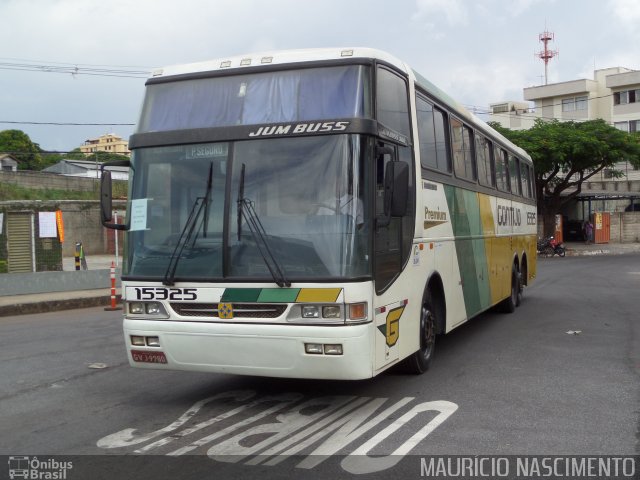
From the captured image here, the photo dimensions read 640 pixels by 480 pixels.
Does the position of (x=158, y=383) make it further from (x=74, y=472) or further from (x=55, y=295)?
(x=55, y=295)

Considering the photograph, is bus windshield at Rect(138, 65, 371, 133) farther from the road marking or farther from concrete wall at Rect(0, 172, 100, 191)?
concrete wall at Rect(0, 172, 100, 191)

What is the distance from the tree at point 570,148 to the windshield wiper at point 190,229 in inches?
1243

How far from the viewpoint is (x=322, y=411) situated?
6473 millimetres

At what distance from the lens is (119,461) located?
5.14 metres

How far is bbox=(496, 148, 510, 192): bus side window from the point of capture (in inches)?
489

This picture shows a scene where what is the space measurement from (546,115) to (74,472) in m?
60.8

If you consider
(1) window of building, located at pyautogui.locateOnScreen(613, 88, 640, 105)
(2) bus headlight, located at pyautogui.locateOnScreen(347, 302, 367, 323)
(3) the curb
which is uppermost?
(1) window of building, located at pyautogui.locateOnScreen(613, 88, 640, 105)

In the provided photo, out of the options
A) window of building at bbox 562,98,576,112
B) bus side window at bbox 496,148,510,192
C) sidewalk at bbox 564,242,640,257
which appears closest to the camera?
bus side window at bbox 496,148,510,192

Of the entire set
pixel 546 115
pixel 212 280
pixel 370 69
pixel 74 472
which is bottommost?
pixel 74 472

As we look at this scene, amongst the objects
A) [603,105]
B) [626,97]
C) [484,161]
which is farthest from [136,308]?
[603,105]

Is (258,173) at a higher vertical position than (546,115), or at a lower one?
lower

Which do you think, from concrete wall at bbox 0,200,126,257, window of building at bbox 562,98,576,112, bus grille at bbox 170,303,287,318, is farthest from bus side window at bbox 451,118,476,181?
window of building at bbox 562,98,576,112

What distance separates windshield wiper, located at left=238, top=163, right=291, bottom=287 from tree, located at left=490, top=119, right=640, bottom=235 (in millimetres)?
31552

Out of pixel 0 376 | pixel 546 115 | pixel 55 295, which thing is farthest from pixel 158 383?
pixel 546 115
